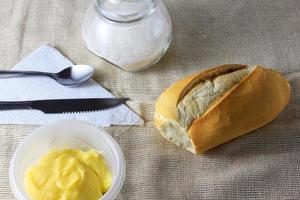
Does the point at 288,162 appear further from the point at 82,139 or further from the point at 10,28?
the point at 10,28

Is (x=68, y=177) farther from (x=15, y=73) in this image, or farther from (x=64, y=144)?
(x=15, y=73)

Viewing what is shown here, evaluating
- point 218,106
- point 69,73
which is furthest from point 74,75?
point 218,106

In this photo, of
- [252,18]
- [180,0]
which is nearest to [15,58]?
[180,0]

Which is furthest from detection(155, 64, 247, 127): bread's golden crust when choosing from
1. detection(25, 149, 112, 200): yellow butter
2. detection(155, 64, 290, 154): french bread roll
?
detection(25, 149, 112, 200): yellow butter

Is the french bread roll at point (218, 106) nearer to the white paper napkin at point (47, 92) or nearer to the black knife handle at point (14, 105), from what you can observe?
the white paper napkin at point (47, 92)

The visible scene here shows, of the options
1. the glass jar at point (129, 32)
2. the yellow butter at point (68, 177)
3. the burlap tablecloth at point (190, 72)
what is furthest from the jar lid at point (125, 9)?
the yellow butter at point (68, 177)

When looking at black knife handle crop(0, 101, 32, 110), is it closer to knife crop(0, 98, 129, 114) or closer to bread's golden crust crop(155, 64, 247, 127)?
knife crop(0, 98, 129, 114)
